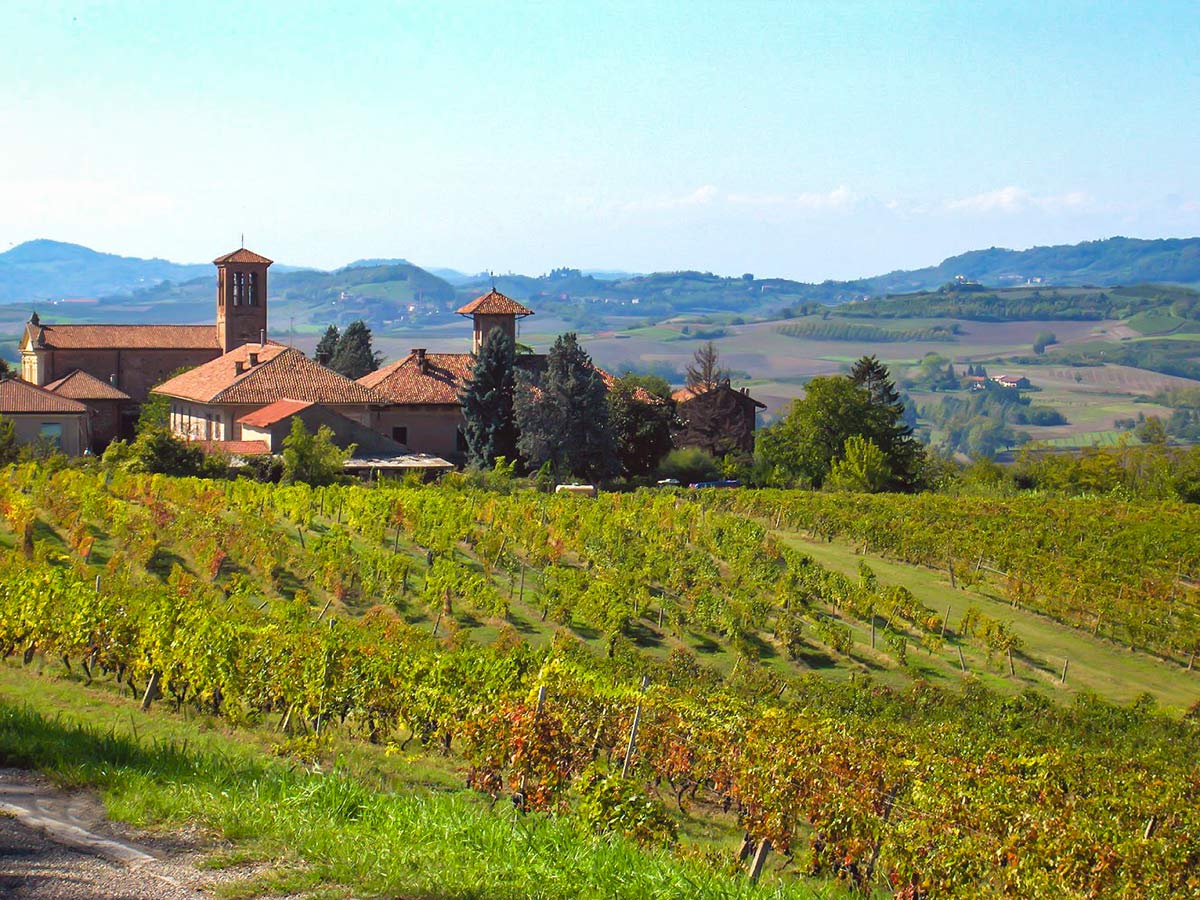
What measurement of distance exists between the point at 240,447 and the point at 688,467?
60.2ft

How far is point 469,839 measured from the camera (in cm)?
799

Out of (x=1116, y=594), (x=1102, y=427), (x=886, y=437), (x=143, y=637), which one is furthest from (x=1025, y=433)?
(x=143, y=637)

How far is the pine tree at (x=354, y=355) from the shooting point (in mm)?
74625

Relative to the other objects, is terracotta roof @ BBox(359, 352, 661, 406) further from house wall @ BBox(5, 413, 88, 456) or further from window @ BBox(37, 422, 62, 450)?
window @ BBox(37, 422, 62, 450)

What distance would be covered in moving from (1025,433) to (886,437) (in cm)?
13288

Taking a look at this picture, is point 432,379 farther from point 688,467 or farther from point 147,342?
point 147,342

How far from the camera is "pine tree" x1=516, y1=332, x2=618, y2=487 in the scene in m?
48.2

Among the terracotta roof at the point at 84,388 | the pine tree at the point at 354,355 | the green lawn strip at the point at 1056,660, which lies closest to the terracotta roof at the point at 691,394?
the pine tree at the point at 354,355

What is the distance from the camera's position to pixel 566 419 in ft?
159

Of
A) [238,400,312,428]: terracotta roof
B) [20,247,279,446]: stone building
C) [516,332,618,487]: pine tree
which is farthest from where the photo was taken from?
[20,247,279,446]: stone building

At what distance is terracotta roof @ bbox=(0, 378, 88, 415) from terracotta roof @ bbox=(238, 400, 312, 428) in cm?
688

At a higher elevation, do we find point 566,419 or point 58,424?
point 566,419

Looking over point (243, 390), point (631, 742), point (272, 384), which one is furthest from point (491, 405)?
point (631, 742)

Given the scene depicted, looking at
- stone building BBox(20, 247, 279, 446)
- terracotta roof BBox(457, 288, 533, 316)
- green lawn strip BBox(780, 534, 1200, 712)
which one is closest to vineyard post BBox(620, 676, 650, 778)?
green lawn strip BBox(780, 534, 1200, 712)
